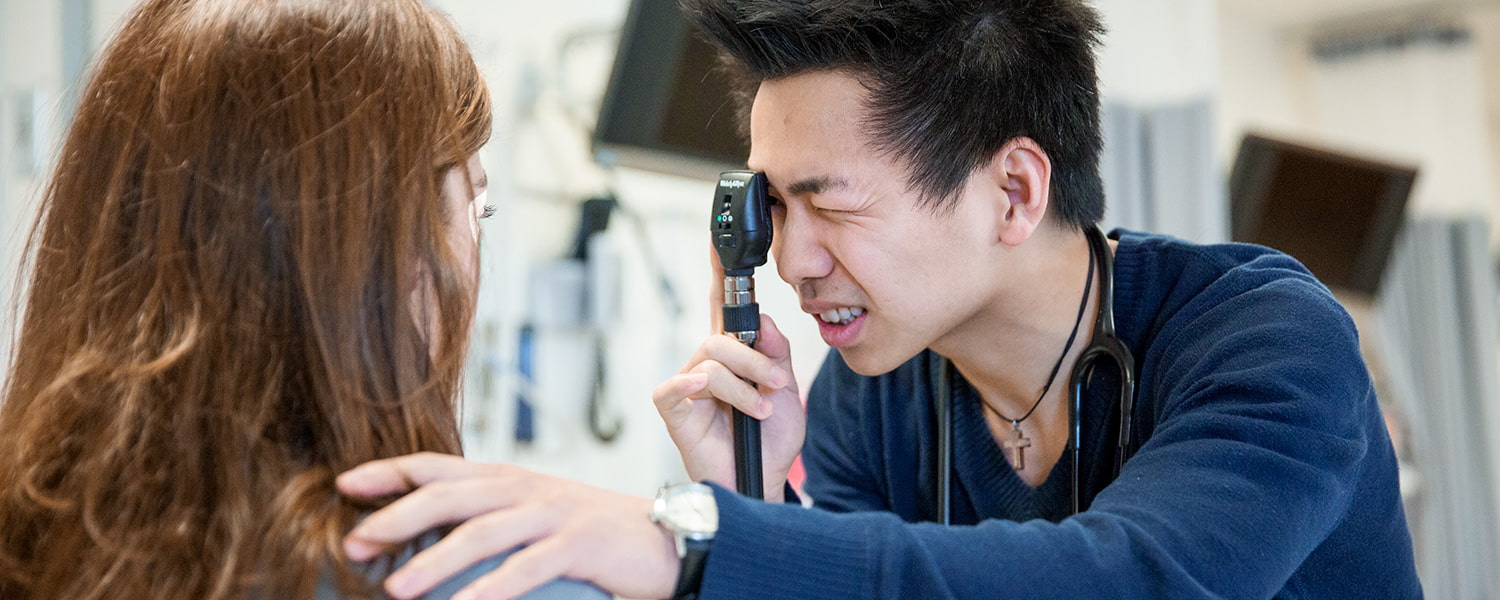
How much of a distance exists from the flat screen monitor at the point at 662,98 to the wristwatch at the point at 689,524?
1.44 meters

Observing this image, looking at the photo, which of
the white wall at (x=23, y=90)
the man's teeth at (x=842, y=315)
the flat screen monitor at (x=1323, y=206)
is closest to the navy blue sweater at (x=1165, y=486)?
the man's teeth at (x=842, y=315)

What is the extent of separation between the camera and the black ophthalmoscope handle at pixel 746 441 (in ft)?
4.09

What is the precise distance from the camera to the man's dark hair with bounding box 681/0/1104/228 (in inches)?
48.6

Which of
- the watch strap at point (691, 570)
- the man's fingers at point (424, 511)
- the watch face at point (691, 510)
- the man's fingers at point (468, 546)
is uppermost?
the man's fingers at point (424, 511)

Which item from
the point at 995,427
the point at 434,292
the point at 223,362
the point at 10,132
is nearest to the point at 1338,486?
the point at 995,427

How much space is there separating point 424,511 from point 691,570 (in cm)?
19

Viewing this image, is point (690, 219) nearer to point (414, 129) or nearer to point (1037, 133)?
point (1037, 133)

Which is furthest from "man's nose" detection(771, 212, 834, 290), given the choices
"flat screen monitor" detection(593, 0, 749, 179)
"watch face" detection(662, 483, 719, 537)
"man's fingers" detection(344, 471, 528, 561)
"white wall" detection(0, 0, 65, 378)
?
"white wall" detection(0, 0, 65, 378)

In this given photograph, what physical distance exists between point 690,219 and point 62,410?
7.82 ft

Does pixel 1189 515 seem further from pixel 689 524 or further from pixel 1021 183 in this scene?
pixel 1021 183

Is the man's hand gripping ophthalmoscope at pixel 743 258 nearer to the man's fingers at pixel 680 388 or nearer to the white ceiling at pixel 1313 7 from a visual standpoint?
the man's fingers at pixel 680 388

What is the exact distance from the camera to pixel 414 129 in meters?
0.75

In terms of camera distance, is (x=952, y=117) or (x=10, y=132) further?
(x=10, y=132)

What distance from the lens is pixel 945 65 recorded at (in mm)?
1256
